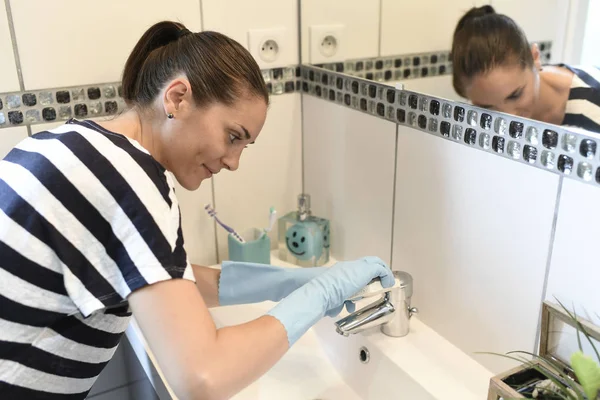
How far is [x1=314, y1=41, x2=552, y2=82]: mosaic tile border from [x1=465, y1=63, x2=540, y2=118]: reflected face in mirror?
80 millimetres

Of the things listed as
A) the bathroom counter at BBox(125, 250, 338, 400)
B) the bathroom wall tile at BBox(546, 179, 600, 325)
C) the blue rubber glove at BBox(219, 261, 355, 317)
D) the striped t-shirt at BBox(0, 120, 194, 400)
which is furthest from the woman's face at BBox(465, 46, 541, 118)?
the bathroom counter at BBox(125, 250, 338, 400)

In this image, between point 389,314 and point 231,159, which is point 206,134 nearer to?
point 231,159

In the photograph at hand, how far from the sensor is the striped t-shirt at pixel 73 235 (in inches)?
25.9

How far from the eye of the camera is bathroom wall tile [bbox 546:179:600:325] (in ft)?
2.34

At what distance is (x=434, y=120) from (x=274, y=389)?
553mm

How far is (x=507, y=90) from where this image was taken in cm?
88

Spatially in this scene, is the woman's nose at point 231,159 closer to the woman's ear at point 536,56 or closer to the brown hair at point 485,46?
the brown hair at point 485,46

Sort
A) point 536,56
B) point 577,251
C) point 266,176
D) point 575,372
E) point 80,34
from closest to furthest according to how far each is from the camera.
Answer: point 575,372, point 577,251, point 536,56, point 80,34, point 266,176

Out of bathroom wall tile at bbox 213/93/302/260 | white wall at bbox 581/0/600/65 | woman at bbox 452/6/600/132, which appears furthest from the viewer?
bathroom wall tile at bbox 213/93/302/260

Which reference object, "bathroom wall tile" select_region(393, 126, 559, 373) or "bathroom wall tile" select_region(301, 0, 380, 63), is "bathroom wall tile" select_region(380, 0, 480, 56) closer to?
"bathroom wall tile" select_region(301, 0, 380, 63)

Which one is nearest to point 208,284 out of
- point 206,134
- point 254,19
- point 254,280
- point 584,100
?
point 254,280

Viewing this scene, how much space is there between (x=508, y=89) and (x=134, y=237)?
1.94ft

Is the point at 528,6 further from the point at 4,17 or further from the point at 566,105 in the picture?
the point at 4,17

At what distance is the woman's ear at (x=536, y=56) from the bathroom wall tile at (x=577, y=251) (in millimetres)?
289
